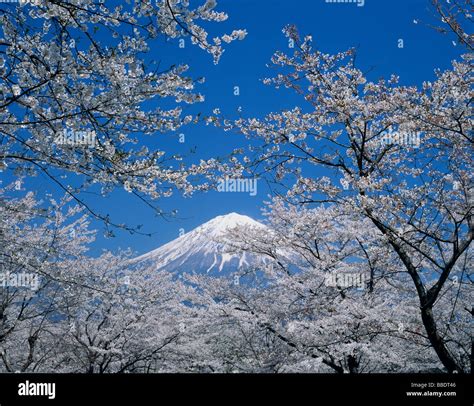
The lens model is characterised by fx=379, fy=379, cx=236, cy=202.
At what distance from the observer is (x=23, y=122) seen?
2.91 meters

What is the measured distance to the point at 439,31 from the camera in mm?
3885

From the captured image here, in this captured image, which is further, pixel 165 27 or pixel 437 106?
pixel 437 106

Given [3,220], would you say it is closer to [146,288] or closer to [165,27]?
[165,27]

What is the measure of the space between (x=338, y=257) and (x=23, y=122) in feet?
25.1

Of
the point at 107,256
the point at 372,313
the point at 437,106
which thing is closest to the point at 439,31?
the point at 437,106

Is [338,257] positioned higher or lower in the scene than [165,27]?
lower

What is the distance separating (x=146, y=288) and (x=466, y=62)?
11.8 metres
